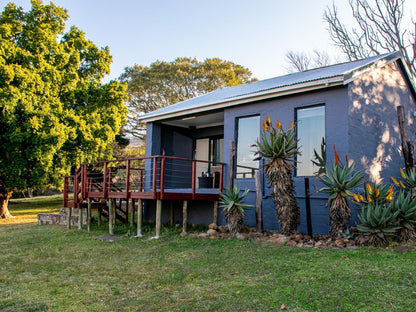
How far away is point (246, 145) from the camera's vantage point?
432 inches

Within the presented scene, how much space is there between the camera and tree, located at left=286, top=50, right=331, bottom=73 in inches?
1055

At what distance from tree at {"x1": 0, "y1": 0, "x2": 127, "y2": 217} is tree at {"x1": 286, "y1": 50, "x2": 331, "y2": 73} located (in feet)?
44.5

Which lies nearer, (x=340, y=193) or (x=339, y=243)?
(x=339, y=243)

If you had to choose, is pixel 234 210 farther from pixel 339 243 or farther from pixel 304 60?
pixel 304 60

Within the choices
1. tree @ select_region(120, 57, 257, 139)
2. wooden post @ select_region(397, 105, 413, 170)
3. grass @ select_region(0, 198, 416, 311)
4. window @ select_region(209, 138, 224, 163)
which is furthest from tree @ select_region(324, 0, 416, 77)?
grass @ select_region(0, 198, 416, 311)

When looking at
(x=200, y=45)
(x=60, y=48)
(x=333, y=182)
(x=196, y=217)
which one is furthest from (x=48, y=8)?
(x=333, y=182)

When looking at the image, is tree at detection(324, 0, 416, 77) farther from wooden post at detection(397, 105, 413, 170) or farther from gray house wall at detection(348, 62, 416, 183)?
wooden post at detection(397, 105, 413, 170)

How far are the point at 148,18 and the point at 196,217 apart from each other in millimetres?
10369

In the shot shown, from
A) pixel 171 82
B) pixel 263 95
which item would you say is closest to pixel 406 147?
pixel 263 95

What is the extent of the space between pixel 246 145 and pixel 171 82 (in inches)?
711

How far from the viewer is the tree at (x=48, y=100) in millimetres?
15930

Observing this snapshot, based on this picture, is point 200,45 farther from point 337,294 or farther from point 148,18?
point 337,294

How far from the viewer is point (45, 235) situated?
1123 cm

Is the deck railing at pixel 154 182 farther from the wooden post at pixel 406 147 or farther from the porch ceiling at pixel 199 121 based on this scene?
the wooden post at pixel 406 147
